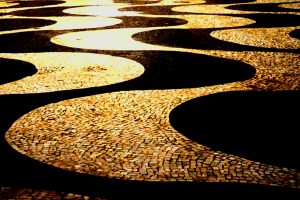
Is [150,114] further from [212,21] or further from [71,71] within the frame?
[212,21]

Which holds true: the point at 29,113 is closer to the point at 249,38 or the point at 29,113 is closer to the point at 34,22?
the point at 249,38

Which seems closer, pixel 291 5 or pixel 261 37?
pixel 261 37

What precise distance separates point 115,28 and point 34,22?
328 centimetres

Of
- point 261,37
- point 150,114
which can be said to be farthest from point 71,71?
point 261,37

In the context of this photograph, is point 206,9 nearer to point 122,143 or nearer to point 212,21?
point 212,21

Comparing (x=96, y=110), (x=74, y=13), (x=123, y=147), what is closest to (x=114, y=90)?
(x=96, y=110)

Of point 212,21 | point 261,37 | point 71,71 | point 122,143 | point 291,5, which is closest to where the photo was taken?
point 122,143

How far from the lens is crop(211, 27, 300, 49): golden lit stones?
8.31 meters

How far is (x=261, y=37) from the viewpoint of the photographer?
9039mm

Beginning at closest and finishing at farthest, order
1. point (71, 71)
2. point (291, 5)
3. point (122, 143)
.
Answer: point (122, 143), point (71, 71), point (291, 5)

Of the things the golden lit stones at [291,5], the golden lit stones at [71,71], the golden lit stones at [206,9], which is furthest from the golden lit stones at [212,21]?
the golden lit stones at [71,71]

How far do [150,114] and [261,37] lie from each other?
5409 mm

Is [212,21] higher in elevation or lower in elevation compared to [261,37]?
higher

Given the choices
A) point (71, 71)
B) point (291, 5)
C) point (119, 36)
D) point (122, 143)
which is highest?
point (291, 5)
